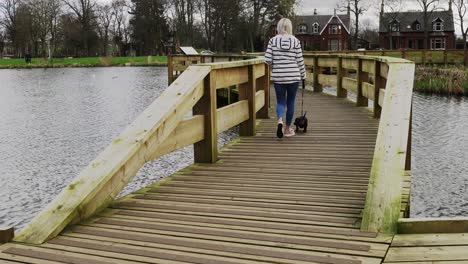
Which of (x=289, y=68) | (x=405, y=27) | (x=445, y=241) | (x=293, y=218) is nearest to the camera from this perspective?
(x=445, y=241)

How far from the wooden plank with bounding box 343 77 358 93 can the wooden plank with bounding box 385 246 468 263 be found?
9075 millimetres

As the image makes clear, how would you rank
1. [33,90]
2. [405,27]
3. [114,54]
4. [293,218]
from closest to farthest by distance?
[293,218]
[33,90]
[405,27]
[114,54]

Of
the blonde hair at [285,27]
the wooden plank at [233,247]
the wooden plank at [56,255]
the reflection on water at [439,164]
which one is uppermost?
the blonde hair at [285,27]

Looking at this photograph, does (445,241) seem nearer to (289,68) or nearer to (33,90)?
(289,68)

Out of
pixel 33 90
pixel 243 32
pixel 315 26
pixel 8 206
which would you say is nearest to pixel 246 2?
pixel 243 32

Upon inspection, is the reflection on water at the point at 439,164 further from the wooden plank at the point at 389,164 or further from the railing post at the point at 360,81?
the wooden plank at the point at 389,164

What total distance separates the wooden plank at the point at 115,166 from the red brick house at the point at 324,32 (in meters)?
67.6

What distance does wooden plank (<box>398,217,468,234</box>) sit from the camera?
369cm

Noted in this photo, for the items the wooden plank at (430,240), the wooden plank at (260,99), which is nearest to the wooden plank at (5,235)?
the wooden plank at (430,240)

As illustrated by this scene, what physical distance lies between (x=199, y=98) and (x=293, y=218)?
2268mm

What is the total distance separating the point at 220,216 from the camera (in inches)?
171

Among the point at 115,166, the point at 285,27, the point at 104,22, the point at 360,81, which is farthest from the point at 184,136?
the point at 104,22

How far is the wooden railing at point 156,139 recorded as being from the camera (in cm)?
414

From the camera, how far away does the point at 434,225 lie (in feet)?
12.2
